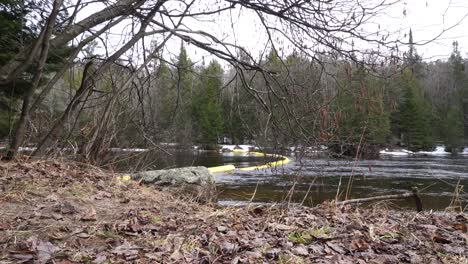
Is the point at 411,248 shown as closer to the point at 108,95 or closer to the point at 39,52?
the point at 39,52

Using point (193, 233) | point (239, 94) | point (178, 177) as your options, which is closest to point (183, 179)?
point (178, 177)

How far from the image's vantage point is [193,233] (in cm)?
342

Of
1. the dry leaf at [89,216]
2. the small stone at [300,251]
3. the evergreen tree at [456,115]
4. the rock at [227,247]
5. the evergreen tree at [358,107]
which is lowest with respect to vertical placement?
the small stone at [300,251]

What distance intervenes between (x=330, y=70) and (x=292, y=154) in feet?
4.03

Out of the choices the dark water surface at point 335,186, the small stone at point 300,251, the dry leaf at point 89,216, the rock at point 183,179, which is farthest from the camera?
the dark water surface at point 335,186

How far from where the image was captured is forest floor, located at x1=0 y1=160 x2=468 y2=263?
293 cm

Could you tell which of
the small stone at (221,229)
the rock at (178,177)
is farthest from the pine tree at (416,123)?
the small stone at (221,229)

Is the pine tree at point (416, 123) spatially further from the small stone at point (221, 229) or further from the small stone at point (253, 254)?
the small stone at point (253, 254)

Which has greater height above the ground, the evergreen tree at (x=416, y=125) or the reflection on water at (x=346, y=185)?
the evergreen tree at (x=416, y=125)

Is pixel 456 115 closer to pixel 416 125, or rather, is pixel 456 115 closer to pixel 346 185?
pixel 416 125

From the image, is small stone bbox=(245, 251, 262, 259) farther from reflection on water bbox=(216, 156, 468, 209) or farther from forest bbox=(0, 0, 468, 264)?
reflection on water bbox=(216, 156, 468, 209)

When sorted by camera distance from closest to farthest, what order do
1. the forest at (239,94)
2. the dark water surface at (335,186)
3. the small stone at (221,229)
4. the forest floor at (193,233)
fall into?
the forest floor at (193,233), the small stone at (221,229), the forest at (239,94), the dark water surface at (335,186)

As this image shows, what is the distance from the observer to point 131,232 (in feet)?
11.3

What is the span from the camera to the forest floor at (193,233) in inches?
115
